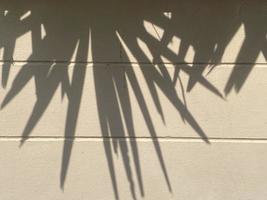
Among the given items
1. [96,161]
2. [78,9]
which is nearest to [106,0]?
[78,9]

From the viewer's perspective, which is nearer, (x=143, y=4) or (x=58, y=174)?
(x=143, y=4)

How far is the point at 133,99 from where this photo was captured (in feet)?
7.56

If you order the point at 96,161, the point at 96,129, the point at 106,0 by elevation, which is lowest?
the point at 96,161

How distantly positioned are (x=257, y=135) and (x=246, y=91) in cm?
25

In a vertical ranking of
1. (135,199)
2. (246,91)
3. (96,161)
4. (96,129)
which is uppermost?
(246,91)

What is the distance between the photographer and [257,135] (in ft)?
7.64

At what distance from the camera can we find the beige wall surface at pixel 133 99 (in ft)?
7.35

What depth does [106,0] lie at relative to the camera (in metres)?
2.24

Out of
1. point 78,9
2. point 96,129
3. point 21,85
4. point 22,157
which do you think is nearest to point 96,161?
point 96,129

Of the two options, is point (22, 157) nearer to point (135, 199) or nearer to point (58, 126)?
point (58, 126)

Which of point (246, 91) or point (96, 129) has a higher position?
point (246, 91)

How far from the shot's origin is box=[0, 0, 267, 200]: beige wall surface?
7.35ft

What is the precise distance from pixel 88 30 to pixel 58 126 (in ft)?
1.75

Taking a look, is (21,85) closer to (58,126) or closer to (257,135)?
(58,126)
